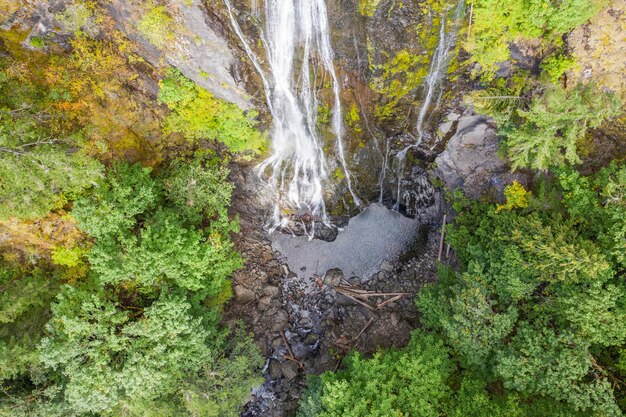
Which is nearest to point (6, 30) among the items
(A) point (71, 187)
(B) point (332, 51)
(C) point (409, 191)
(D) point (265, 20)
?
(A) point (71, 187)

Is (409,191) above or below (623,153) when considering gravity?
below

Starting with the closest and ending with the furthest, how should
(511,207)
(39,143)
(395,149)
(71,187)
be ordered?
(39,143) → (71,187) → (511,207) → (395,149)

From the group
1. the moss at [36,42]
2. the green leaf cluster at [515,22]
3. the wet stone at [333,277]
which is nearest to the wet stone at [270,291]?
the wet stone at [333,277]

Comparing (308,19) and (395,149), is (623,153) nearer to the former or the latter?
(395,149)

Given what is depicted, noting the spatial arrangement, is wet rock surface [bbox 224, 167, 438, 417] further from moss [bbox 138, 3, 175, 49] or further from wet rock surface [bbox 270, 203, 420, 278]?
moss [bbox 138, 3, 175, 49]

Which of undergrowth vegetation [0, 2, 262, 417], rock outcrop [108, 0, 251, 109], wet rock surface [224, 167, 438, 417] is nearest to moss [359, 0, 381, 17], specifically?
rock outcrop [108, 0, 251, 109]

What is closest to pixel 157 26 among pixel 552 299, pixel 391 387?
pixel 391 387
